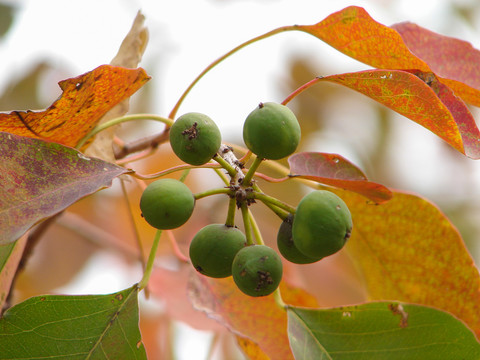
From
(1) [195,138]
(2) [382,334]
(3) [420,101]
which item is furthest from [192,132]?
(2) [382,334]

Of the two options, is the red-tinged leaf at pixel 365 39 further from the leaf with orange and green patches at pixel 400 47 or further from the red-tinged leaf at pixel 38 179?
the red-tinged leaf at pixel 38 179

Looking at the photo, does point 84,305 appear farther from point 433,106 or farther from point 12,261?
point 433,106

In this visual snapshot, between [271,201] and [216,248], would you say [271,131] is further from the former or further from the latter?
[216,248]

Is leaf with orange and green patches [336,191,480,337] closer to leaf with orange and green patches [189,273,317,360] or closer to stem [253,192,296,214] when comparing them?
leaf with orange and green patches [189,273,317,360]

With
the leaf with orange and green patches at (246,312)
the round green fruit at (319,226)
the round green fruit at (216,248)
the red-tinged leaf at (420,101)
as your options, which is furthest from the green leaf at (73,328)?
the red-tinged leaf at (420,101)

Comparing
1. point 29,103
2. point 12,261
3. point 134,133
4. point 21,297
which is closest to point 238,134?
point 134,133
